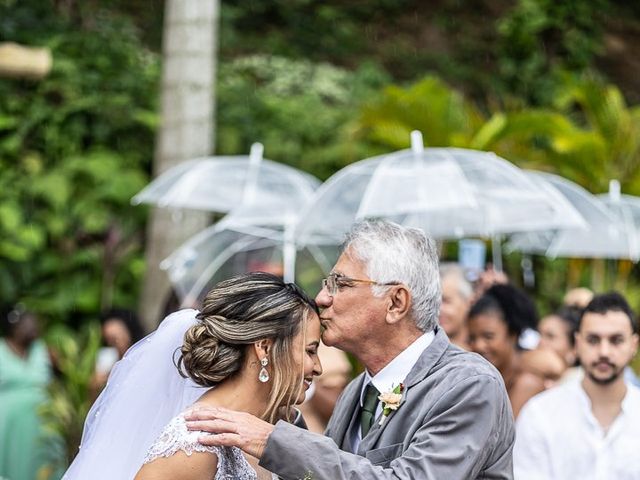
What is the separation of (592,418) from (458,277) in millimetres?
1807

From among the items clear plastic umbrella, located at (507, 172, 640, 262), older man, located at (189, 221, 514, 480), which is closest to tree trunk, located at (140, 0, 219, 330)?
clear plastic umbrella, located at (507, 172, 640, 262)

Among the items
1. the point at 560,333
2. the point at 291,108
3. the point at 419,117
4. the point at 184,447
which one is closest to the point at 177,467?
the point at 184,447

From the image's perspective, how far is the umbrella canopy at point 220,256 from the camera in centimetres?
1012

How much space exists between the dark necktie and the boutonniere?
0.13m

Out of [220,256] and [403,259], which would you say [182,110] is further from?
[403,259]

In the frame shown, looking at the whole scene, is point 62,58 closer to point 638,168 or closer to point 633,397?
point 638,168

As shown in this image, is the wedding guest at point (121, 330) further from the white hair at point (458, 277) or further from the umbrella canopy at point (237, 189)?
the white hair at point (458, 277)

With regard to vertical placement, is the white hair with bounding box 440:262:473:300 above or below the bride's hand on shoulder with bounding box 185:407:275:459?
above

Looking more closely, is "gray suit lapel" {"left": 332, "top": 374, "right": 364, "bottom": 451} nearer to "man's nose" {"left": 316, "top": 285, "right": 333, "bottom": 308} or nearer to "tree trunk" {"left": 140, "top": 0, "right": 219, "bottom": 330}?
"man's nose" {"left": 316, "top": 285, "right": 333, "bottom": 308}

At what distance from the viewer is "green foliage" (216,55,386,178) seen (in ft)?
52.1

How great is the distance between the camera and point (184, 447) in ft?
12.6

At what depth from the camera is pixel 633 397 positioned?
6254 millimetres

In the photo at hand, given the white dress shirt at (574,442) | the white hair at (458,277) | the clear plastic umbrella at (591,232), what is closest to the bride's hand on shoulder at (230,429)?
the white dress shirt at (574,442)

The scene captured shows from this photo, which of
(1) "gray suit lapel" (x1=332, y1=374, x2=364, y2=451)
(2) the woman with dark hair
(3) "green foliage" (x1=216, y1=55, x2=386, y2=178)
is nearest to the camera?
(1) "gray suit lapel" (x1=332, y1=374, x2=364, y2=451)
